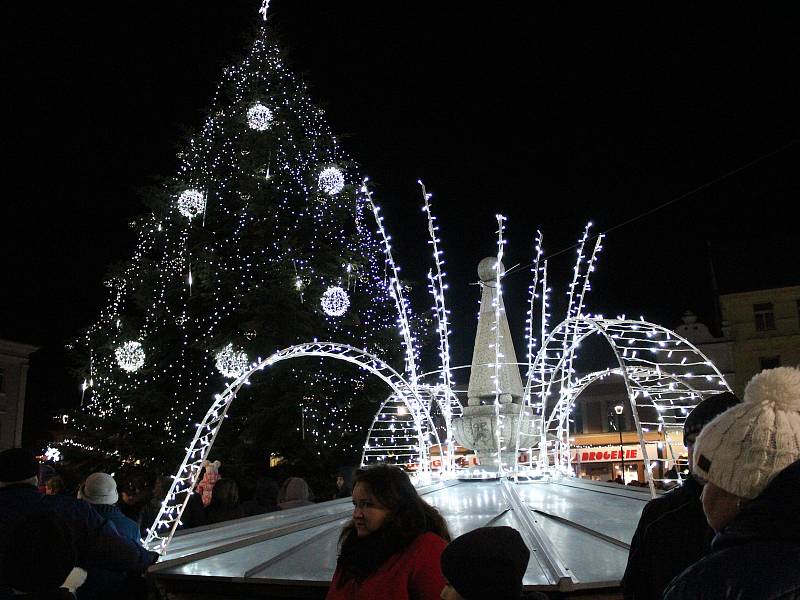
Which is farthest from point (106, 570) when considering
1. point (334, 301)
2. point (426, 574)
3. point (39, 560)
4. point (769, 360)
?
point (769, 360)

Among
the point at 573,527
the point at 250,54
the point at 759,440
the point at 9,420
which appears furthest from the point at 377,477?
the point at 9,420

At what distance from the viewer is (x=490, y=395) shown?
33.1ft

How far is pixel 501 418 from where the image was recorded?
980 centimetres

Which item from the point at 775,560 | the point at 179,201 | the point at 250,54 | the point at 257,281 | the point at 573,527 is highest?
the point at 250,54

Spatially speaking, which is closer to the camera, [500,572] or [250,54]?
[500,572]

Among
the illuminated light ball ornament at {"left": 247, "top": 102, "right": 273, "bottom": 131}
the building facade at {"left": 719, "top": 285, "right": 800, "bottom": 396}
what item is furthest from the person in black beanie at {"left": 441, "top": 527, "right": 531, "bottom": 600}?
the building facade at {"left": 719, "top": 285, "right": 800, "bottom": 396}

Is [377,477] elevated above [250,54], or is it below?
below

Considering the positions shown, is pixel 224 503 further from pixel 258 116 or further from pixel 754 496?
pixel 258 116

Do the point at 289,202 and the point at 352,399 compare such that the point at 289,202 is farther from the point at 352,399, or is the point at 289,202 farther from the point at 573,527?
the point at 573,527

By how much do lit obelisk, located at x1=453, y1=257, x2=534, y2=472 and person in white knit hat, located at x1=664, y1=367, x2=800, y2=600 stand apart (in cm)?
798

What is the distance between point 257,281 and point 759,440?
15674mm

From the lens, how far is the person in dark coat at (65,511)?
3.48 m

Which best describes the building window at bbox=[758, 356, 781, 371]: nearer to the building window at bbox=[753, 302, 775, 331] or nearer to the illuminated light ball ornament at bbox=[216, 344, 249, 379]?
the building window at bbox=[753, 302, 775, 331]

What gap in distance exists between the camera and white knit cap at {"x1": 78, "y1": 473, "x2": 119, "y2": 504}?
4.58 meters
